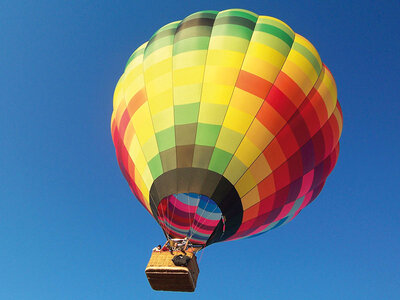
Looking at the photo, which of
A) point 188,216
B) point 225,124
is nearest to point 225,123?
point 225,124

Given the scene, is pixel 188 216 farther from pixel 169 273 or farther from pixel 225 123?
pixel 225 123

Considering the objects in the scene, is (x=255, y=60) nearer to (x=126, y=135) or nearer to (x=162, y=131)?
(x=162, y=131)

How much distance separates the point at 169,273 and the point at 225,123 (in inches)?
104

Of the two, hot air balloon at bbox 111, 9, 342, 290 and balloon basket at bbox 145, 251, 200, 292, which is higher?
hot air balloon at bbox 111, 9, 342, 290

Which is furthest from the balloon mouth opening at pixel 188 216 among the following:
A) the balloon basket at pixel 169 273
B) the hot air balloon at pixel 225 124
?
the balloon basket at pixel 169 273

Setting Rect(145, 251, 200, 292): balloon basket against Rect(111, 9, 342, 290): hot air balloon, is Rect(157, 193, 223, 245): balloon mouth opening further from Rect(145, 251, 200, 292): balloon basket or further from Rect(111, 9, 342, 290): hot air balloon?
Rect(145, 251, 200, 292): balloon basket

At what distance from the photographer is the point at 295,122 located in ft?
19.4

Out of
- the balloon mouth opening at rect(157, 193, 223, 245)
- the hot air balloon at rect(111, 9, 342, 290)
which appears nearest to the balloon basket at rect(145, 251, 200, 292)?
the hot air balloon at rect(111, 9, 342, 290)

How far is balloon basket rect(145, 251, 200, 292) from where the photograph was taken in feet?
16.1

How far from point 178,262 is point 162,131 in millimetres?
2275

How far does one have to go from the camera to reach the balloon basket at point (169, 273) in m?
4.90

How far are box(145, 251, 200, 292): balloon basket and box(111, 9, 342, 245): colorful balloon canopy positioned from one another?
0.68 metres

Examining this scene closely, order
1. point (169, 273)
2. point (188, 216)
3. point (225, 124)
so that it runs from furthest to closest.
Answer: point (188, 216)
point (225, 124)
point (169, 273)

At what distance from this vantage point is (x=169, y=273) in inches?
193
